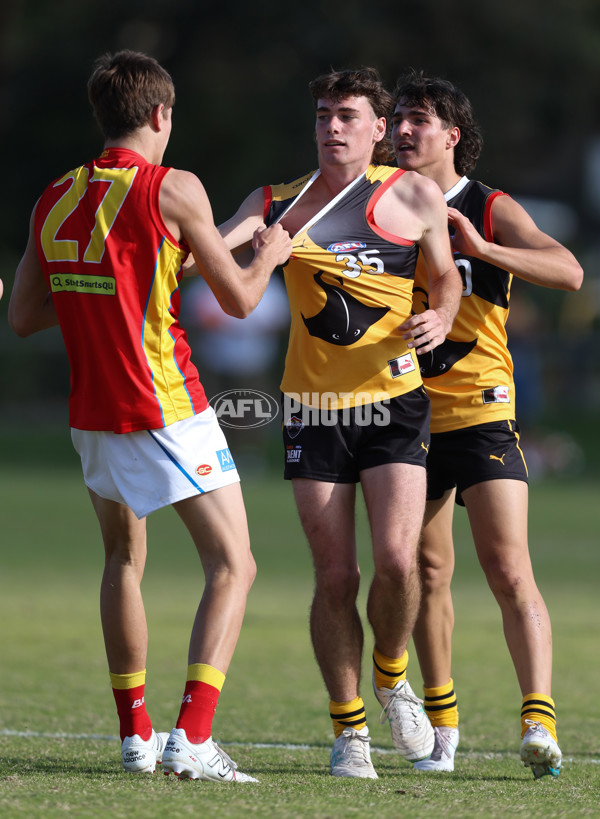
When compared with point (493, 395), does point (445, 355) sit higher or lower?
higher

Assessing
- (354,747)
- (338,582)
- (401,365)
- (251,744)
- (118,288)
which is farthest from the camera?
(251,744)

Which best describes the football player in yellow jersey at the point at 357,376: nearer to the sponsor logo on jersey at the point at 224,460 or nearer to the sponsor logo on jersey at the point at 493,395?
the sponsor logo on jersey at the point at 493,395

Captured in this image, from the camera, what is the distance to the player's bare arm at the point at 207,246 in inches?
180

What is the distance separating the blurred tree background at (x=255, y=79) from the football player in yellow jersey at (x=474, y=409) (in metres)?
22.0

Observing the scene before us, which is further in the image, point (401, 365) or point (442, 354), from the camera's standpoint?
point (442, 354)

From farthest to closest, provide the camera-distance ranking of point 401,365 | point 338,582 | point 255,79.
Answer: point 255,79
point 401,365
point 338,582

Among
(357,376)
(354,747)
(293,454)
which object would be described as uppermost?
(357,376)

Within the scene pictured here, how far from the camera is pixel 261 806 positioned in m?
4.12

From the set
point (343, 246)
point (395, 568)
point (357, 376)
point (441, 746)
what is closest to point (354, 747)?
point (441, 746)

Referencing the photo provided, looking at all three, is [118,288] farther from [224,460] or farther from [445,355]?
[445,355]

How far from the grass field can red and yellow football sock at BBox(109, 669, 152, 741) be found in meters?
0.19

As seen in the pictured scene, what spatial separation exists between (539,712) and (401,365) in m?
1.54

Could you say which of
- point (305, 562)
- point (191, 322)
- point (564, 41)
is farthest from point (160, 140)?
point (564, 41)

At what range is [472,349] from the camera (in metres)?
5.68
